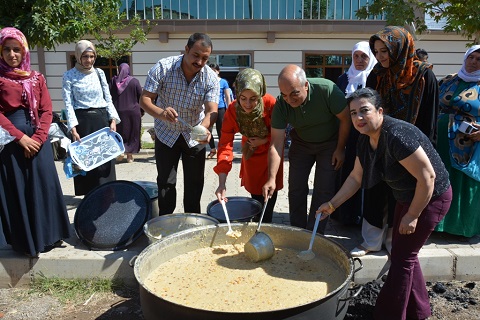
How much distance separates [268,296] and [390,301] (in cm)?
77

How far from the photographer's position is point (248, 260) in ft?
9.84

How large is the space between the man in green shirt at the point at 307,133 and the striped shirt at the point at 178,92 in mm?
733

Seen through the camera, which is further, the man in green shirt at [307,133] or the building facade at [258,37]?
the building facade at [258,37]

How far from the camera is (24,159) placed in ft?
11.0

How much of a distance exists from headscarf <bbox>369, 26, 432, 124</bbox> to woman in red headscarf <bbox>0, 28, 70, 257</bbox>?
102 inches

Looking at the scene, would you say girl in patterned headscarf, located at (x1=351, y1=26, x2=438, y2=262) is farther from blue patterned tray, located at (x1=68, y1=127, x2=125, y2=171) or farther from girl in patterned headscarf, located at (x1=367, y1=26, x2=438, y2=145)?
blue patterned tray, located at (x1=68, y1=127, x2=125, y2=171)

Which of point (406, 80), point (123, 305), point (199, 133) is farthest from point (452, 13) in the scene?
point (123, 305)

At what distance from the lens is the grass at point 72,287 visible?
3361 millimetres

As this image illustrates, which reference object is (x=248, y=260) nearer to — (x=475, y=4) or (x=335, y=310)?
(x=335, y=310)

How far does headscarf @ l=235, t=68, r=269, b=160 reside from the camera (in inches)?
125

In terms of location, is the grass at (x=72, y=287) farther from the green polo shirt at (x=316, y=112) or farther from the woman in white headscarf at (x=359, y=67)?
the woman in white headscarf at (x=359, y=67)

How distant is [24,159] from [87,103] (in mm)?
1671

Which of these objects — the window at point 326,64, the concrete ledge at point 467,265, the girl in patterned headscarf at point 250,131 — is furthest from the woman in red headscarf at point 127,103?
the window at point 326,64

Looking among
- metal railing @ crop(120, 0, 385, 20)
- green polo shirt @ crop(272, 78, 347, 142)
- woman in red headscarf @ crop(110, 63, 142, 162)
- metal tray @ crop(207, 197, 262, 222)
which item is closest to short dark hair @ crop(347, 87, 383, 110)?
green polo shirt @ crop(272, 78, 347, 142)
